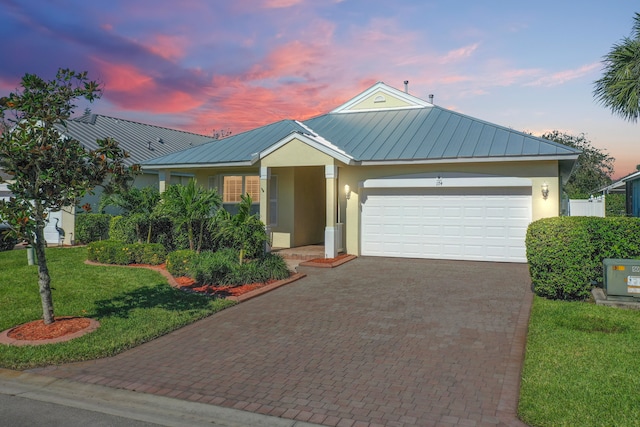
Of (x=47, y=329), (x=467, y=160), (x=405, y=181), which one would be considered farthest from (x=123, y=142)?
(x=47, y=329)

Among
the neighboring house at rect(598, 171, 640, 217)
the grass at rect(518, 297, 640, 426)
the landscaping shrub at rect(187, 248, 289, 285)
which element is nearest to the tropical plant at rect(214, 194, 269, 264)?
the landscaping shrub at rect(187, 248, 289, 285)

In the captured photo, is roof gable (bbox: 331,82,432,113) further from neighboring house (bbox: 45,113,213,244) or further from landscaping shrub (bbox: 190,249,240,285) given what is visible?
landscaping shrub (bbox: 190,249,240,285)

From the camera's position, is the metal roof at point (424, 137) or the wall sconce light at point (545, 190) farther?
the metal roof at point (424, 137)

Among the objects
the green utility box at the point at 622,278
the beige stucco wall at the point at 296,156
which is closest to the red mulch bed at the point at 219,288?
the beige stucco wall at the point at 296,156

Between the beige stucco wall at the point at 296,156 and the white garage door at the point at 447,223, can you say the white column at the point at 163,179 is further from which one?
the white garage door at the point at 447,223

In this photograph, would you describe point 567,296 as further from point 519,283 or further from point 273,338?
point 273,338

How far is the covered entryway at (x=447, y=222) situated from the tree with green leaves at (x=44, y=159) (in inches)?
394

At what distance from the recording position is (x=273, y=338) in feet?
24.0

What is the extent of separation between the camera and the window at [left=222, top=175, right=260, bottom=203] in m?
18.4

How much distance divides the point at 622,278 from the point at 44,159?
10213mm

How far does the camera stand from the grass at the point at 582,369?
4.59m

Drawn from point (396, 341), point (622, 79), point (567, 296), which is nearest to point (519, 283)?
point (567, 296)

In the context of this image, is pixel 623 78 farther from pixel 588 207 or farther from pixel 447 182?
pixel 588 207

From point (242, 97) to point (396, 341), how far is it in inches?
602
